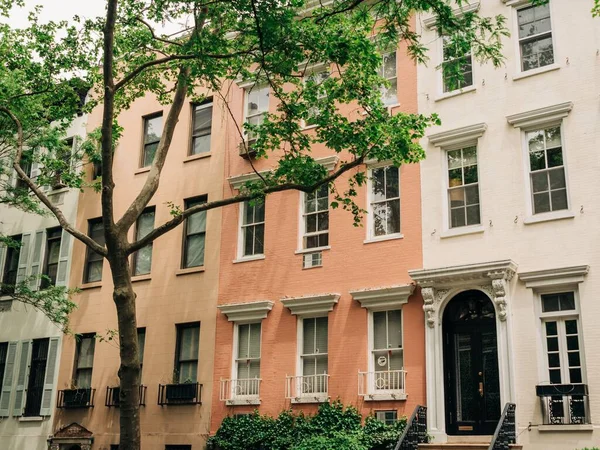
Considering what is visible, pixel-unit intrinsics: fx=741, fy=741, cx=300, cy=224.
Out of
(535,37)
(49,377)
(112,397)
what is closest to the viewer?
(535,37)

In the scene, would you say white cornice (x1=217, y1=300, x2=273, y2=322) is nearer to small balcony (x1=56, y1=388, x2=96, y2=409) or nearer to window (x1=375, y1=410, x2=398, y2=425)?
window (x1=375, y1=410, x2=398, y2=425)

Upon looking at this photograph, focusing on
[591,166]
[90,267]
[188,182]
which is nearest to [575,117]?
[591,166]

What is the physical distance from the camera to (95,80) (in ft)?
61.7

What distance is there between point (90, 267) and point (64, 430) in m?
5.17

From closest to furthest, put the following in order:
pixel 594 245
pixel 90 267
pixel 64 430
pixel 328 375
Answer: pixel 594 245, pixel 328 375, pixel 64 430, pixel 90 267

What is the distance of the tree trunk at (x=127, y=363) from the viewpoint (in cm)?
1448

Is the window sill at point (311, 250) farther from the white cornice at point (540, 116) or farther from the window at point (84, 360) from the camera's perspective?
the window at point (84, 360)

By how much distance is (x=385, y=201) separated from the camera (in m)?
18.5

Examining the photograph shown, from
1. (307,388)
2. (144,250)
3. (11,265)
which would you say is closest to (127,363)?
(307,388)

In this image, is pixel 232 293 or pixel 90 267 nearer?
pixel 232 293

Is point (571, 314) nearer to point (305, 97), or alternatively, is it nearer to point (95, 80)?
point (305, 97)

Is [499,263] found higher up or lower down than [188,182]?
lower down

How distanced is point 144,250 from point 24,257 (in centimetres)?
536

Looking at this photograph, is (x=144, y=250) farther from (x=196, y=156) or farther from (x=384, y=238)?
(x=384, y=238)
